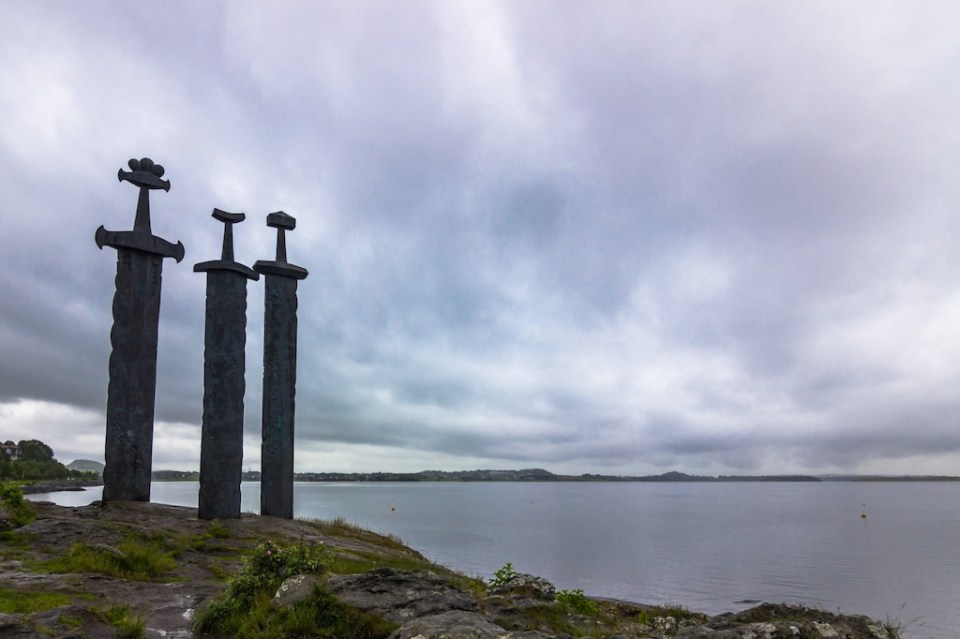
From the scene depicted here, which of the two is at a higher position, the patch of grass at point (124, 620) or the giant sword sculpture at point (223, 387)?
the giant sword sculpture at point (223, 387)

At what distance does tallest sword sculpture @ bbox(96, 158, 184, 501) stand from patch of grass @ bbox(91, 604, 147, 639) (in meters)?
11.2

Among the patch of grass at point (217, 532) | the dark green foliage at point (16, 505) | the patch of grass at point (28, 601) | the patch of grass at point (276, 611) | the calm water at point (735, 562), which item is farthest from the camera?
the calm water at point (735, 562)

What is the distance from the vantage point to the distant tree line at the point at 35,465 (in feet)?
321

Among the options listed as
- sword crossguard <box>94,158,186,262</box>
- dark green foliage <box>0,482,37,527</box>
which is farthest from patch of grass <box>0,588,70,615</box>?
sword crossguard <box>94,158,186,262</box>

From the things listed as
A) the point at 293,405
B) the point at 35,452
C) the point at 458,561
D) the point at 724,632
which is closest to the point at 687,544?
the point at 458,561

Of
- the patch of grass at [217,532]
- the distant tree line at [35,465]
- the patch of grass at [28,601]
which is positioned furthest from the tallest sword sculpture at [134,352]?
the distant tree line at [35,465]

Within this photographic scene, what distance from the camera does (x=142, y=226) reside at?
1948cm

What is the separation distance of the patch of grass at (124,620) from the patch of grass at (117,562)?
2681 mm

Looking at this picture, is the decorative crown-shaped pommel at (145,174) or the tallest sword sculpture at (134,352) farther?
the decorative crown-shaped pommel at (145,174)

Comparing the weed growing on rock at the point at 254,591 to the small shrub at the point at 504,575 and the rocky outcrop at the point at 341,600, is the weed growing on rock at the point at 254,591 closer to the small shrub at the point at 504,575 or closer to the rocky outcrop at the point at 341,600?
the rocky outcrop at the point at 341,600

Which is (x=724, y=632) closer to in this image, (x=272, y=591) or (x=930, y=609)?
(x=272, y=591)

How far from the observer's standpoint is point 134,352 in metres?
18.7

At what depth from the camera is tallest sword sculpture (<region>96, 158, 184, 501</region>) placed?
18.2m

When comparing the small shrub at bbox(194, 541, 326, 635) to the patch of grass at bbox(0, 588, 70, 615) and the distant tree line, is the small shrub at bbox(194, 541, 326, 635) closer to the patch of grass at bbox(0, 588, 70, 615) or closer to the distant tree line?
the patch of grass at bbox(0, 588, 70, 615)
